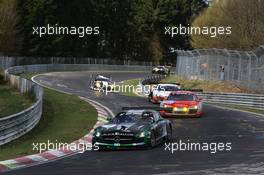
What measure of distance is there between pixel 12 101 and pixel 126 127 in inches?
640

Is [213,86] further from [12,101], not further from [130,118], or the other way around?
[130,118]

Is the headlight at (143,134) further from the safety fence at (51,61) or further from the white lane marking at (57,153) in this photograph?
the safety fence at (51,61)

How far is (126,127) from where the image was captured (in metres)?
17.8

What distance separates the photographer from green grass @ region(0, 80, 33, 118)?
95.9 ft

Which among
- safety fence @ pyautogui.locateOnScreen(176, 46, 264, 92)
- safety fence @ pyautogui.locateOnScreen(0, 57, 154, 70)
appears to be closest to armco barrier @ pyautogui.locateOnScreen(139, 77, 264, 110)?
safety fence @ pyautogui.locateOnScreen(176, 46, 264, 92)

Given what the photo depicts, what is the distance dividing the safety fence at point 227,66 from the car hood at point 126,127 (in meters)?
19.0

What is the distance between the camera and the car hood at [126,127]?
58.0 feet

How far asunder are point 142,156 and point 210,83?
33.0m

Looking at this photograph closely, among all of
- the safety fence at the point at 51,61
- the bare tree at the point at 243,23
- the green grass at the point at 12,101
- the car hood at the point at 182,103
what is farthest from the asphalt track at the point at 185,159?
the safety fence at the point at 51,61

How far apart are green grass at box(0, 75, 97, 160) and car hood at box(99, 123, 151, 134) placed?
2.30 metres

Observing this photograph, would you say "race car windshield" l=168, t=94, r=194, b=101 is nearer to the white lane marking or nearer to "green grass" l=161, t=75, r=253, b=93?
the white lane marking

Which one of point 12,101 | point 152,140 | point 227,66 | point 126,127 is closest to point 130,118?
point 126,127

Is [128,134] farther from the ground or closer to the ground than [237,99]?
farther from the ground

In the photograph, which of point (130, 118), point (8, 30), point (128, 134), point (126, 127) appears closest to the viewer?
point (128, 134)
